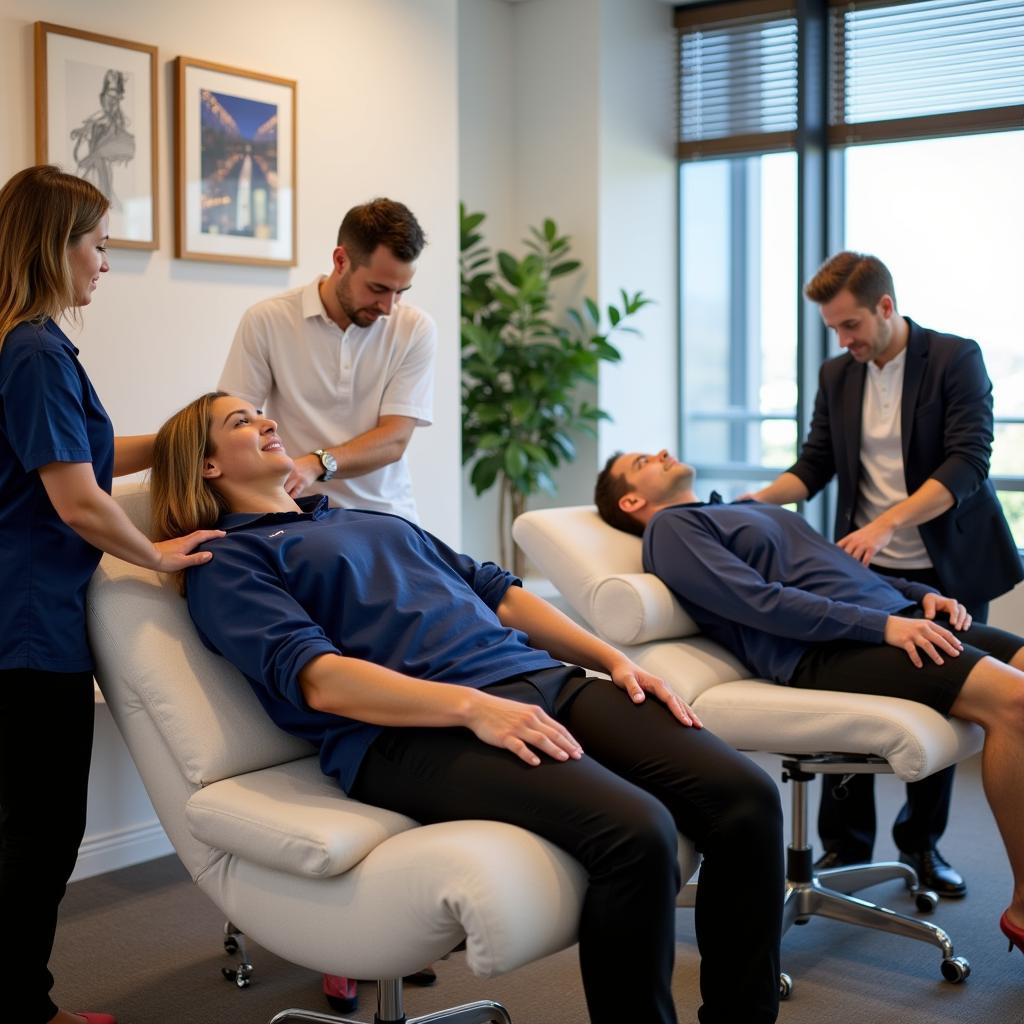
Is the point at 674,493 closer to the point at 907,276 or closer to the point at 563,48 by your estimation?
the point at 907,276

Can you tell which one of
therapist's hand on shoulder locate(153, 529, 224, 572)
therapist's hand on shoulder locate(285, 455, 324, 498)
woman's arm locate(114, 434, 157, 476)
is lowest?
therapist's hand on shoulder locate(153, 529, 224, 572)

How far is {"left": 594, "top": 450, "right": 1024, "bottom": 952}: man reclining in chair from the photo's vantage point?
2.55 metres

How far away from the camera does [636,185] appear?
17.2ft

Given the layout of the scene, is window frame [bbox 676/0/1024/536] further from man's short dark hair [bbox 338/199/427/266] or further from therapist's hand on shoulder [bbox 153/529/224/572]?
therapist's hand on shoulder [bbox 153/529/224/572]

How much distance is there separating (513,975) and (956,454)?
1538mm

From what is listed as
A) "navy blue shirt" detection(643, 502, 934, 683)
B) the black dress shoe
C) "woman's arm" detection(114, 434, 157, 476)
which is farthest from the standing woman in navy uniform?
the black dress shoe

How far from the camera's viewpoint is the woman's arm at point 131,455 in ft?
7.91

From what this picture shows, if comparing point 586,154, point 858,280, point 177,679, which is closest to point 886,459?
point 858,280

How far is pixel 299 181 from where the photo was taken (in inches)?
145

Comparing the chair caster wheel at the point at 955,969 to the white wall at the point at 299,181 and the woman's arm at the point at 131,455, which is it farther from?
the white wall at the point at 299,181

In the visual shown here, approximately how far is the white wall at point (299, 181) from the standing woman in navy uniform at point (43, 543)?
3.40 ft

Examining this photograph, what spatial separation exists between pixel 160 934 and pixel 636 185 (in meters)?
3.48

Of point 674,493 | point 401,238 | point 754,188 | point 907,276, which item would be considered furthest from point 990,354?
point 401,238

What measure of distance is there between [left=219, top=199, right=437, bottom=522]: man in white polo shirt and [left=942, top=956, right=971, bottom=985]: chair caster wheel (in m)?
Result: 1.55
